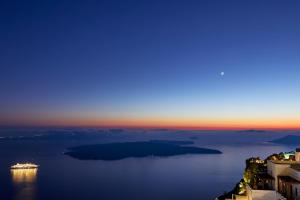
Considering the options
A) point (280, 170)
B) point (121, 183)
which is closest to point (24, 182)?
point (121, 183)

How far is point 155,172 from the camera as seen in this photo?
93500mm

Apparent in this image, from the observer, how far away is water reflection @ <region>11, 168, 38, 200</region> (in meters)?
62.3

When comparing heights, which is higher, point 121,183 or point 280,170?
point 280,170

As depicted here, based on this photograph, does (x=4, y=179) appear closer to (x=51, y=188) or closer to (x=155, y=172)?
(x=51, y=188)

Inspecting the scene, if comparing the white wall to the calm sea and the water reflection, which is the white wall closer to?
the calm sea

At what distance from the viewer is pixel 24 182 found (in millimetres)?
77750

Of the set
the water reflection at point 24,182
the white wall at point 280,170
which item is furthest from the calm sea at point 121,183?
the white wall at point 280,170

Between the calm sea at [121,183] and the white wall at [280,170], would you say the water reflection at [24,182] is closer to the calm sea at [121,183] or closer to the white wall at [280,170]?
the calm sea at [121,183]

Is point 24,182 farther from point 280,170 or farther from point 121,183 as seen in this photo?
point 280,170

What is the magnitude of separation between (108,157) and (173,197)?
7780 cm

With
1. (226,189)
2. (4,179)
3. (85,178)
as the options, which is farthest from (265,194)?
(4,179)

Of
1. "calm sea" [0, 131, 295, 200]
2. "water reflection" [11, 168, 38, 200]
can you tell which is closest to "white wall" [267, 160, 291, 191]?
"calm sea" [0, 131, 295, 200]

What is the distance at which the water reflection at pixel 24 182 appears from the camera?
204 ft

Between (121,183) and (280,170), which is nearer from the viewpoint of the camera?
(280,170)
